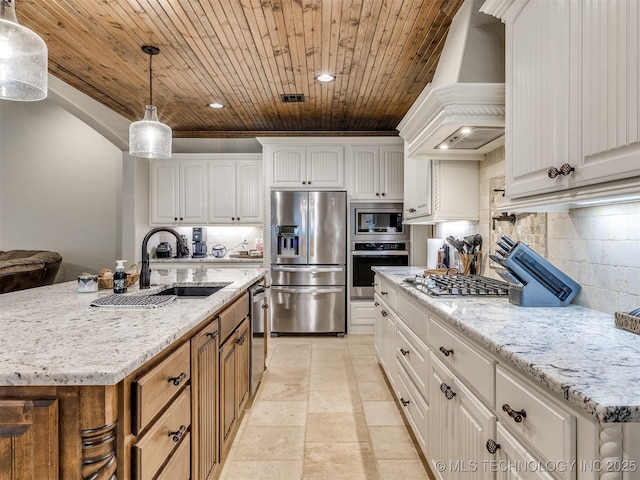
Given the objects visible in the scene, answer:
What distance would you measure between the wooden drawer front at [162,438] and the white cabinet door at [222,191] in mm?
4129

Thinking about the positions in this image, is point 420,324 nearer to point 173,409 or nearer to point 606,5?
point 173,409

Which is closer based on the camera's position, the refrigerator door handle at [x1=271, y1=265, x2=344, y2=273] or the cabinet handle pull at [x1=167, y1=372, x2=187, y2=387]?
the cabinet handle pull at [x1=167, y1=372, x2=187, y2=387]

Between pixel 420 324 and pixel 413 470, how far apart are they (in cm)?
76

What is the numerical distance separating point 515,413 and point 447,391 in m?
0.55

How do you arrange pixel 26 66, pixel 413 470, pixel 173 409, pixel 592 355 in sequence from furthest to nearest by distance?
pixel 413 470 → pixel 26 66 → pixel 173 409 → pixel 592 355

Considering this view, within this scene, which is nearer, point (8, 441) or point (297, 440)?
point (8, 441)

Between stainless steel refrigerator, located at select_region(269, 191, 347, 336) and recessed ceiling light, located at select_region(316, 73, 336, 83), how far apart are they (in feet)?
4.65

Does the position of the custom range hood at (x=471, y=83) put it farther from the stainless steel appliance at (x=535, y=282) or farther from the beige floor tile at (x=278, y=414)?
the beige floor tile at (x=278, y=414)

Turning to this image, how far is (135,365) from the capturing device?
0.98m

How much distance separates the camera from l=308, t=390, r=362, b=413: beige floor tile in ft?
9.14

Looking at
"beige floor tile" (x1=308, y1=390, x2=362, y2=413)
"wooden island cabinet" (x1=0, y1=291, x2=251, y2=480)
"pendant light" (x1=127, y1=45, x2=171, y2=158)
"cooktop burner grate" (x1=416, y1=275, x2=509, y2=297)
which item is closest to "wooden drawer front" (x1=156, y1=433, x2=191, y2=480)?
"wooden island cabinet" (x1=0, y1=291, x2=251, y2=480)

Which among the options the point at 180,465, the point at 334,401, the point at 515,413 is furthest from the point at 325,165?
the point at 515,413

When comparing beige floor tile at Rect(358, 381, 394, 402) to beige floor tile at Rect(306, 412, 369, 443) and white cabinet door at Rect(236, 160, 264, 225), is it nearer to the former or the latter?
beige floor tile at Rect(306, 412, 369, 443)

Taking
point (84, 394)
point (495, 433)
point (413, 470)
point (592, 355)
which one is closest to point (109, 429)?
point (84, 394)
